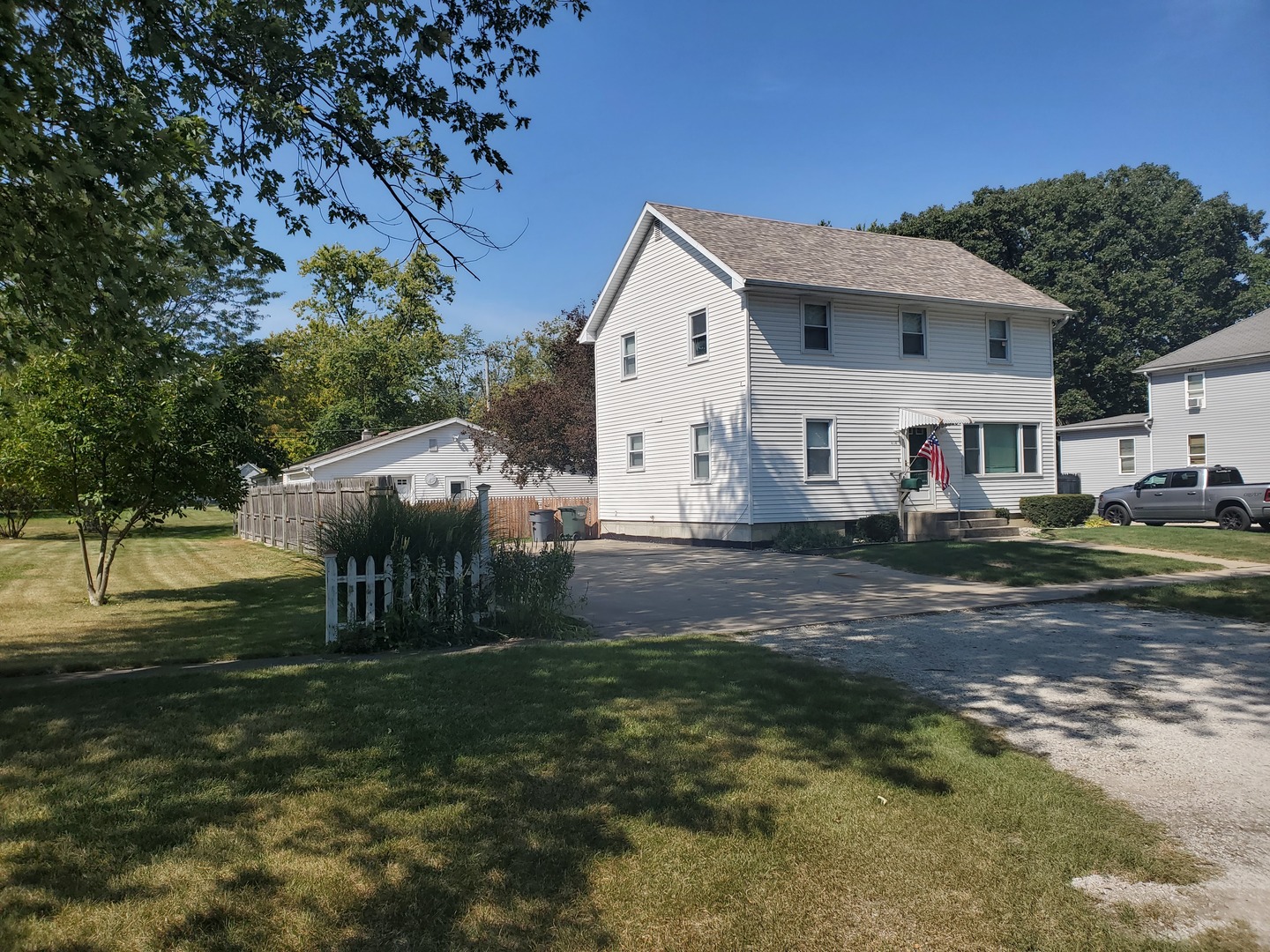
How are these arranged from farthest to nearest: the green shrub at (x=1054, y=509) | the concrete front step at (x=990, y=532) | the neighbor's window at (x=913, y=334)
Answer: the green shrub at (x=1054, y=509) → the neighbor's window at (x=913, y=334) → the concrete front step at (x=990, y=532)

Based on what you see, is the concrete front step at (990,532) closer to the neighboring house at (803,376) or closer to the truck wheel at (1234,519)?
the neighboring house at (803,376)

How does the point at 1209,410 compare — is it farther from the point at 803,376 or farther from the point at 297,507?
the point at 297,507

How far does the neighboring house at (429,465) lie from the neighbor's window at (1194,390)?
81.1ft

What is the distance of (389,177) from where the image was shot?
814cm

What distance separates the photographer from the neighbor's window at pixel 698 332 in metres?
23.2

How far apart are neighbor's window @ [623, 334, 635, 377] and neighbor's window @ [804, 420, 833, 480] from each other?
6685 millimetres

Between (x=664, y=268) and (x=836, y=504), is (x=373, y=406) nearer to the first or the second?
(x=664, y=268)

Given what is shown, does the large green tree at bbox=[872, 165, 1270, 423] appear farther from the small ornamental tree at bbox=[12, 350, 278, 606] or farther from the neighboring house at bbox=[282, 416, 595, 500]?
the small ornamental tree at bbox=[12, 350, 278, 606]

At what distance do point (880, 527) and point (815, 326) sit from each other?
542 cm

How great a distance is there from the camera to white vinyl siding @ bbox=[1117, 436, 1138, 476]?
37.1m

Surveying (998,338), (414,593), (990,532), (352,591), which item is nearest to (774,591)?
(414,593)

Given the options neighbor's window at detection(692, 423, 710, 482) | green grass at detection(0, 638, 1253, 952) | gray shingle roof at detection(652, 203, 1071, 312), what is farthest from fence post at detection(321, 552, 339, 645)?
neighbor's window at detection(692, 423, 710, 482)

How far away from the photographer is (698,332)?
23.4 m

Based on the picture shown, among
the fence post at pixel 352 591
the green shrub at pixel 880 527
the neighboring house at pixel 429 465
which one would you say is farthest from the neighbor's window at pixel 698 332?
the fence post at pixel 352 591
